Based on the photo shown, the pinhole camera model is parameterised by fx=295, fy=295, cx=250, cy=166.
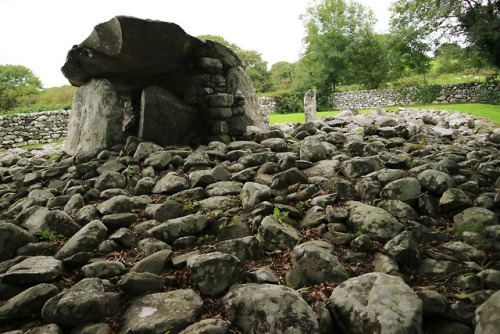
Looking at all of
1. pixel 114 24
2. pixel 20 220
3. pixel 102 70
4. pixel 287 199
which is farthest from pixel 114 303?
pixel 102 70

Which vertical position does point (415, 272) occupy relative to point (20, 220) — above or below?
below

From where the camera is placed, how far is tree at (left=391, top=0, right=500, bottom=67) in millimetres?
14250

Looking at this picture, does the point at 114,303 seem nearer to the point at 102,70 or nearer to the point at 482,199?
the point at 482,199

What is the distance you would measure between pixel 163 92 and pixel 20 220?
3829 mm

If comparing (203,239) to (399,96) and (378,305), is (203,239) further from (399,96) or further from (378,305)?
(399,96)

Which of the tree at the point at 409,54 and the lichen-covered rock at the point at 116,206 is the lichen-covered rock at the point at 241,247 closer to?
the lichen-covered rock at the point at 116,206

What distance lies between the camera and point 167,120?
6.58m

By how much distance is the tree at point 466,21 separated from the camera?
14250 mm

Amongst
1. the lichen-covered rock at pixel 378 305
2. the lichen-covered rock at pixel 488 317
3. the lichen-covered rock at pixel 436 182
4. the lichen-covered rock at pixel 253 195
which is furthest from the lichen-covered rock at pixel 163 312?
the lichen-covered rock at pixel 436 182

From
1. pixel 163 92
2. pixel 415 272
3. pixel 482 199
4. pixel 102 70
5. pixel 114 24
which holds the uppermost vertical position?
pixel 114 24

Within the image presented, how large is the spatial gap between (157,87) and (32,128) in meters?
12.7

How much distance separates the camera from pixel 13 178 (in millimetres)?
5824

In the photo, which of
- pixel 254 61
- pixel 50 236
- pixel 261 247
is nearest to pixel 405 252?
pixel 261 247

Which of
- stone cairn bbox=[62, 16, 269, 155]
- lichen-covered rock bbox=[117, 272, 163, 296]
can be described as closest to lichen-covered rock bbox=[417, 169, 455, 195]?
lichen-covered rock bbox=[117, 272, 163, 296]
